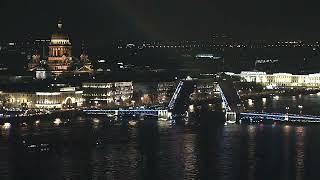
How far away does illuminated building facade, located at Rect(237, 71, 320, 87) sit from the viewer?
139ft

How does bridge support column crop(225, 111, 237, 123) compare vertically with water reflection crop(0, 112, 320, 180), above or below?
above

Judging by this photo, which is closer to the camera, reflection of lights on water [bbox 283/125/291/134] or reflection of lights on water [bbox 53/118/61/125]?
reflection of lights on water [bbox 283/125/291/134]

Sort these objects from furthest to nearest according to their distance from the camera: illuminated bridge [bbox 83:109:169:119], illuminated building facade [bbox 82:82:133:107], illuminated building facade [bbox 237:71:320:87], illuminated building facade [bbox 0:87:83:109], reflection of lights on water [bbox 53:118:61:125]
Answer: illuminated building facade [bbox 237:71:320:87]
illuminated building facade [bbox 82:82:133:107]
illuminated building facade [bbox 0:87:83:109]
illuminated bridge [bbox 83:109:169:119]
reflection of lights on water [bbox 53:118:61:125]

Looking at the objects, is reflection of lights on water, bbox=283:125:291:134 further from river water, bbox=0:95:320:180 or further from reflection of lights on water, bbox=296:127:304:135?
reflection of lights on water, bbox=296:127:304:135

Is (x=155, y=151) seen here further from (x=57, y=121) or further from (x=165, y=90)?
(x=165, y=90)

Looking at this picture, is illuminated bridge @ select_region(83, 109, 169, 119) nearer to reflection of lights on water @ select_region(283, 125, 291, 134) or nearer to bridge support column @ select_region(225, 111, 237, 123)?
bridge support column @ select_region(225, 111, 237, 123)

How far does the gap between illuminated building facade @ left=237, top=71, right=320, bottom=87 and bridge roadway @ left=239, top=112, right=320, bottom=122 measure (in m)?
16.7

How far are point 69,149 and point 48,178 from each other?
2.91 meters

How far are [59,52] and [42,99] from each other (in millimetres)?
5848

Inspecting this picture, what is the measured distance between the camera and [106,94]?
30.5 meters

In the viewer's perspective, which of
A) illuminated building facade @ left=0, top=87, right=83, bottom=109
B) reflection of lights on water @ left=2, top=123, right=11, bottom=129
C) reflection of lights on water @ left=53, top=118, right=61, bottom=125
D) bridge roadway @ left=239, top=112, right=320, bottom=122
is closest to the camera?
reflection of lights on water @ left=2, top=123, right=11, bottom=129

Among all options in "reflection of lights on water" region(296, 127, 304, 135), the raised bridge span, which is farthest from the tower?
"reflection of lights on water" region(296, 127, 304, 135)

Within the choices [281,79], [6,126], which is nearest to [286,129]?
[6,126]

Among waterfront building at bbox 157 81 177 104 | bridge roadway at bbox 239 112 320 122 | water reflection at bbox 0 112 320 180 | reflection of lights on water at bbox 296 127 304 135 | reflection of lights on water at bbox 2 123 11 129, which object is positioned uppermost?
waterfront building at bbox 157 81 177 104
